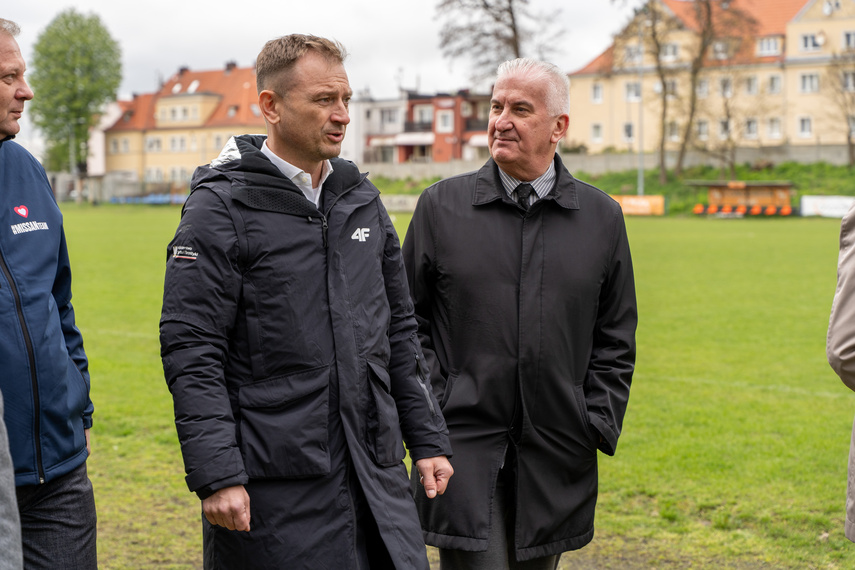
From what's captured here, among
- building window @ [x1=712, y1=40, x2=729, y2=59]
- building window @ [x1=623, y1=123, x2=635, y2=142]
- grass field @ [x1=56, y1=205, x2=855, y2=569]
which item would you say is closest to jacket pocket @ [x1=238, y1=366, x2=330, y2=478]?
grass field @ [x1=56, y1=205, x2=855, y2=569]

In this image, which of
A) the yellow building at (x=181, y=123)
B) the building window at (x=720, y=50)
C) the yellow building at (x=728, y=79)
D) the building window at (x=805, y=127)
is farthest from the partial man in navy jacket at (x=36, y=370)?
the yellow building at (x=181, y=123)

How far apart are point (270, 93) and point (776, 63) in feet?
228

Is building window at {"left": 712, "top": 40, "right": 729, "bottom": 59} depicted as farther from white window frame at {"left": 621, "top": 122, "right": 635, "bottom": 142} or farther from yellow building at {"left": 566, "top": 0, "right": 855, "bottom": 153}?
white window frame at {"left": 621, "top": 122, "right": 635, "bottom": 142}

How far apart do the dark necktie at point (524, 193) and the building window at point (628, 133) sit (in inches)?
2717

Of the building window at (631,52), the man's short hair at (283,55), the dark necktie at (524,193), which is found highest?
the building window at (631,52)

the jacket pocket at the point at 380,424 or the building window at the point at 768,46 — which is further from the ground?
the building window at the point at 768,46

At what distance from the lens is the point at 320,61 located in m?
3.19

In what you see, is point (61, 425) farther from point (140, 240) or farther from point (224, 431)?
point (140, 240)

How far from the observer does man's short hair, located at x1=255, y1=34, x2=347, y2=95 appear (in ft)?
10.4

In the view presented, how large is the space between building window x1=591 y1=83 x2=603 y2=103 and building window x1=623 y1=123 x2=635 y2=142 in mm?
2912

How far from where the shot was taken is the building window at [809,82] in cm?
6562

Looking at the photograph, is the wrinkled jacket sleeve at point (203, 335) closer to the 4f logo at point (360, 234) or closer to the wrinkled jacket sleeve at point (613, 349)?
the 4f logo at point (360, 234)

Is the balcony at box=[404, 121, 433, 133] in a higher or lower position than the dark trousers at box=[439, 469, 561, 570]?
higher

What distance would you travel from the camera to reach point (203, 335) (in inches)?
115
